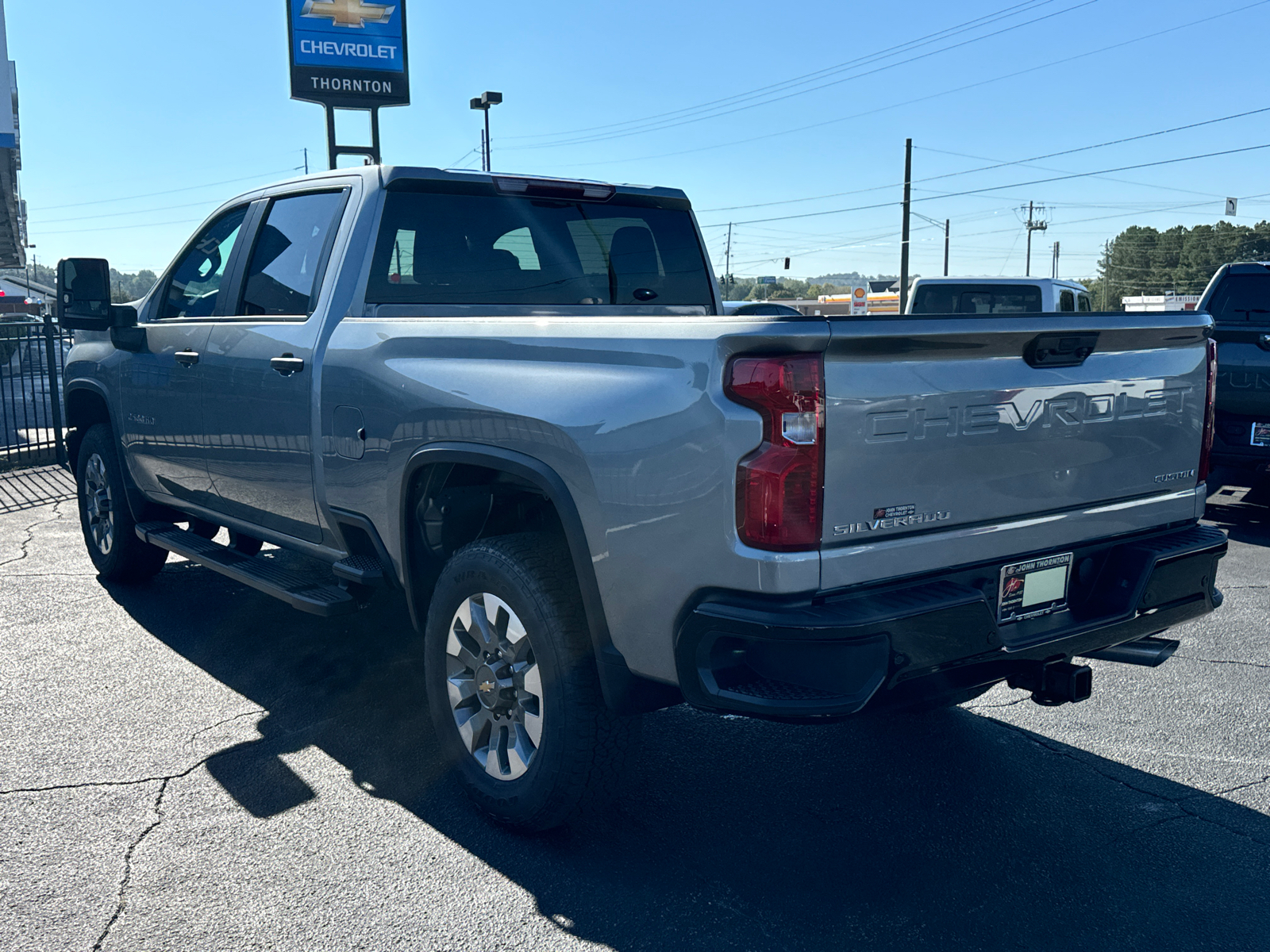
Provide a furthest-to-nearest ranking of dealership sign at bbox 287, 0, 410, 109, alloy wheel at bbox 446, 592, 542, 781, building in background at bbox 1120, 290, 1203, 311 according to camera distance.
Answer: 1. building in background at bbox 1120, 290, 1203, 311
2. dealership sign at bbox 287, 0, 410, 109
3. alloy wheel at bbox 446, 592, 542, 781

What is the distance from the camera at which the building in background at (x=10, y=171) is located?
30.1m

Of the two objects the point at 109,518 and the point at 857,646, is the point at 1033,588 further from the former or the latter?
the point at 109,518

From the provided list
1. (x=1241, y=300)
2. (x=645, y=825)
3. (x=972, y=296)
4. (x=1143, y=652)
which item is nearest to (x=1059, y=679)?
(x=1143, y=652)

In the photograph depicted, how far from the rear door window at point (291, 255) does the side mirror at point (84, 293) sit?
1.05 meters

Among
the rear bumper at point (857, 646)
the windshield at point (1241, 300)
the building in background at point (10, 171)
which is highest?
the building in background at point (10, 171)

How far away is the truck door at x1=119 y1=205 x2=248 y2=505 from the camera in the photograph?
504 cm

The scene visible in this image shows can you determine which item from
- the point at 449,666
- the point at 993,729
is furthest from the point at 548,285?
the point at 993,729

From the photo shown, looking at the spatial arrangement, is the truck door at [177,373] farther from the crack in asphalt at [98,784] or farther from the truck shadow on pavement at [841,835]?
the crack in asphalt at [98,784]

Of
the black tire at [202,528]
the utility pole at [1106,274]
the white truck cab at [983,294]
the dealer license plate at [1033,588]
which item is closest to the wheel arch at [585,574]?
the dealer license plate at [1033,588]

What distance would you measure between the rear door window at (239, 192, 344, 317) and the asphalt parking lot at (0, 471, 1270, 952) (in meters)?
1.65

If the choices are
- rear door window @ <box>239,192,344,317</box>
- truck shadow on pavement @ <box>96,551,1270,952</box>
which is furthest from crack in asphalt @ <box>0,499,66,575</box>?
truck shadow on pavement @ <box>96,551,1270,952</box>

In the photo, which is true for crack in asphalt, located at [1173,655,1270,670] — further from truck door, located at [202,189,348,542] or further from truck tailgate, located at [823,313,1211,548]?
truck door, located at [202,189,348,542]

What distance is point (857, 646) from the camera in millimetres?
2584

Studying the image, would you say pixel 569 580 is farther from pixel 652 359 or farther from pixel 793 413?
pixel 793 413
